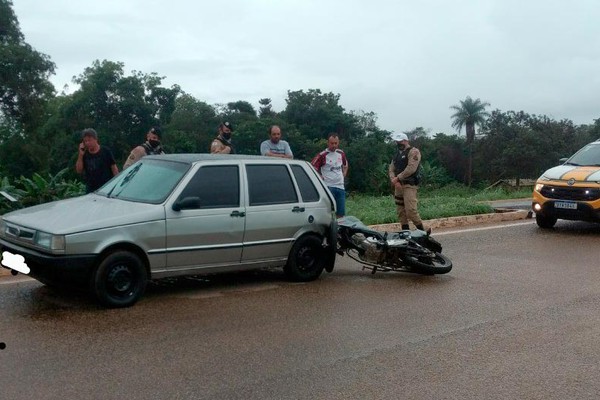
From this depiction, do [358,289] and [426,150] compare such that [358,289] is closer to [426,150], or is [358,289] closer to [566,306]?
[566,306]

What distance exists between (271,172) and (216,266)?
1372 mm

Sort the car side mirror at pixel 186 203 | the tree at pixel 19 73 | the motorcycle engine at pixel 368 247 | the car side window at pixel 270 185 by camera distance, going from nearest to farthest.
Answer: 1. the car side mirror at pixel 186 203
2. the car side window at pixel 270 185
3. the motorcycle engine at pixel 368 247
4. the tree at pixel 19 73

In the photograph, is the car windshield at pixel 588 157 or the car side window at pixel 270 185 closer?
the car side window at pixel 270 185

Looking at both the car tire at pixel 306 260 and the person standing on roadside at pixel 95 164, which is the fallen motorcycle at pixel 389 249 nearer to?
the car tire at pixel 306 260

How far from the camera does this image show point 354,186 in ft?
172

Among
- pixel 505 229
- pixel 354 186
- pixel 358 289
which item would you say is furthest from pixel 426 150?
pixel 358 289

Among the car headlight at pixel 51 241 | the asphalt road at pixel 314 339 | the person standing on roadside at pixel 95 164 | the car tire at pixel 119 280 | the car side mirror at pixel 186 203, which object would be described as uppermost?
the person standing on roadside at pixel 95 164

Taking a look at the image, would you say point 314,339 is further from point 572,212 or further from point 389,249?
point 572,212

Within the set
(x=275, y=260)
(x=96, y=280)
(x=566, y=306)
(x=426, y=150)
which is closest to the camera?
(x=96, y=280)

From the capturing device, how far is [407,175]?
38.1 ft

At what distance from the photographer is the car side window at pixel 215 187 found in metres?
7.72

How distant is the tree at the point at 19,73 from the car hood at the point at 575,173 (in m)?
34.3

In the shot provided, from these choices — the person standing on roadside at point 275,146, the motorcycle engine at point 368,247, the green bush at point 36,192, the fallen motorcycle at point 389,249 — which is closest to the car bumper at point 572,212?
the fallen motorcycle at point 389,249

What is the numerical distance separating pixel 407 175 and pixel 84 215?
5.96 m
